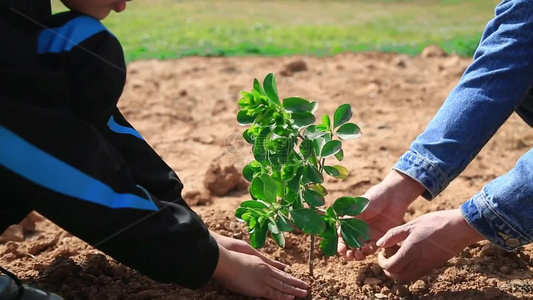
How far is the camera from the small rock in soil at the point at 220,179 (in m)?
3.20

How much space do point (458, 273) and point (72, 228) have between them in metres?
1.21

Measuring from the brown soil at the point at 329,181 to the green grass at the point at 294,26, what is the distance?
46 cm

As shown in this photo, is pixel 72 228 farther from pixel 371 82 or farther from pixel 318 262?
pixel 371 82

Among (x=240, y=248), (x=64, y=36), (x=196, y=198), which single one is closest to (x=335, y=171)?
(x=240, y=248)

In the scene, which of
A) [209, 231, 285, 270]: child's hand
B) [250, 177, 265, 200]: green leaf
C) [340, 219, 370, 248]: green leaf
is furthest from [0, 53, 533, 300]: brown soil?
[250, 177, 265, 200]: green leaf

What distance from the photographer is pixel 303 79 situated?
17.1 feet

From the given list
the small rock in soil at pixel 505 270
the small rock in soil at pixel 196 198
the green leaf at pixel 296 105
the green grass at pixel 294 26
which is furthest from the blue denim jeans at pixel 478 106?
the green grass at pixel 294 26

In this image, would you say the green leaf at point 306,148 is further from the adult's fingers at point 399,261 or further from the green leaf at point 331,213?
the adult's fingers at point 399,261

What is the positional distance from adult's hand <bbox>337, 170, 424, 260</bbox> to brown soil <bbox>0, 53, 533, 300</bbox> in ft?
0.23

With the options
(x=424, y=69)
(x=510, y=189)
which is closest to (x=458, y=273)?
(x=510, y=189)

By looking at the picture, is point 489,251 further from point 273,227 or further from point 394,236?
point 273,227

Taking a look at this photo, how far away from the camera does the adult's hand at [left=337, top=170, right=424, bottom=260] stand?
7.67 ft

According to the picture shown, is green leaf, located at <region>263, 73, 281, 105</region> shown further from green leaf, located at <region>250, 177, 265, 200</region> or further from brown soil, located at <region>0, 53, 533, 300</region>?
brown soil, located at <region>0, 53, 533, 300</region>

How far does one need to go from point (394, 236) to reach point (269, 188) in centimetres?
45
